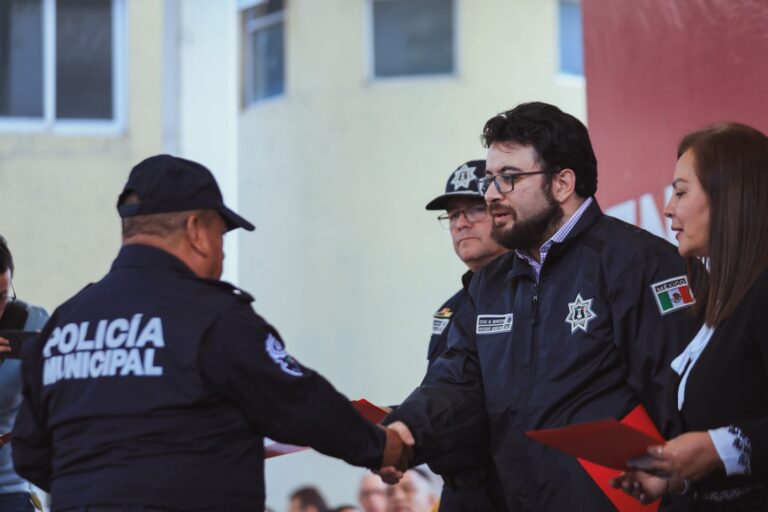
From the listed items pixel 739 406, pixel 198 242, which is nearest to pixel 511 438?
pixel 739 406

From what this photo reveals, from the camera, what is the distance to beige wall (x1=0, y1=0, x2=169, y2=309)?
996 cm

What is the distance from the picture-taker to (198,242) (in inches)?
120

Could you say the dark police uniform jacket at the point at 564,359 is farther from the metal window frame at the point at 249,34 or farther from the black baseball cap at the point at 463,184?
the metal window frame at the point at 249,34

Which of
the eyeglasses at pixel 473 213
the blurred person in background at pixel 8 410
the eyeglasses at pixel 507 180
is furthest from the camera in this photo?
the eyeglasses at pixel 473 213

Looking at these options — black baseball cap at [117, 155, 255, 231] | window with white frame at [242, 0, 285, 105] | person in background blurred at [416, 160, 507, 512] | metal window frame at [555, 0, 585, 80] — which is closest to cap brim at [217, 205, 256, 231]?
black baseball cap at [117, 155, 255, 231]

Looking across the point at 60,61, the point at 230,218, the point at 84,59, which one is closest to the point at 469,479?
the point at 230,218

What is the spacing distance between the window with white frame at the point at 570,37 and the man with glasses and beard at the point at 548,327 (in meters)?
8.79

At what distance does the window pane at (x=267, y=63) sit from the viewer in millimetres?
13008

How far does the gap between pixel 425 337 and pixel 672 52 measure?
7.22 metres

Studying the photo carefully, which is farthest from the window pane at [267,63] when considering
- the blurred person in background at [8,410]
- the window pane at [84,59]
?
the blurred person in background at [8,410]

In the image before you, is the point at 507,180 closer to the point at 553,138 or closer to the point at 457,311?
the point at 553,138

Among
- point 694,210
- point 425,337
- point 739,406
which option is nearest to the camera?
point 739,406

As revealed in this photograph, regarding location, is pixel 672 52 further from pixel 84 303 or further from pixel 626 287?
pixel 84 303

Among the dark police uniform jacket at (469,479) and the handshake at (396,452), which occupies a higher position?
the handshake at (396,452)
